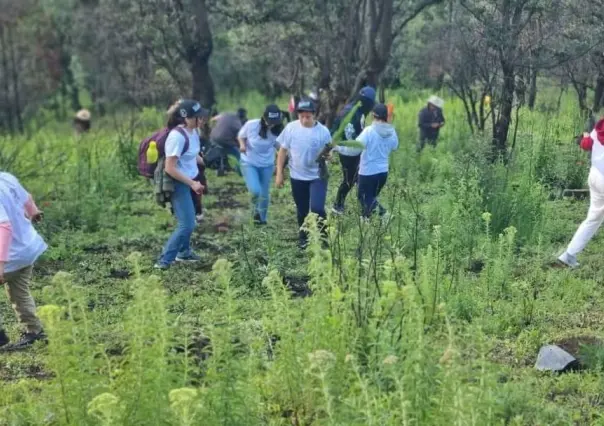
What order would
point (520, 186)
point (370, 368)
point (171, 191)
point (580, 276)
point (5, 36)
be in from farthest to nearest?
point (5, 36) < point (520, 186) < point (171, 191) < point (580, 276) < point (370, 368)

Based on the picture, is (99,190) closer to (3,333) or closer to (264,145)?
(264,145)

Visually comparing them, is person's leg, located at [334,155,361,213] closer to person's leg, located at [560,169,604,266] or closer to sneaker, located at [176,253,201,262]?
sneaker, located at [176,253,201,262]

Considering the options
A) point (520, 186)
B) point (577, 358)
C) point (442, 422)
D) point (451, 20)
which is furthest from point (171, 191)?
point (451, 20)

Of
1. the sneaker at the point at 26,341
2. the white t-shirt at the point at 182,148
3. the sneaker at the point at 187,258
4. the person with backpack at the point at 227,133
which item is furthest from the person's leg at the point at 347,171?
the person with backpack at the point at 227,133

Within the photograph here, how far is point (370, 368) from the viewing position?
4.29 m

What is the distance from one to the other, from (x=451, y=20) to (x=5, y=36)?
21876 mm

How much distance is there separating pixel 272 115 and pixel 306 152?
1.28 metres

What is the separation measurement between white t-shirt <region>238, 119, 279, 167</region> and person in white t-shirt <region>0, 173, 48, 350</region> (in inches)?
175

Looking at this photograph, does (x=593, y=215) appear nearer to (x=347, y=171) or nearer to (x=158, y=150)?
(x=347, y=171)

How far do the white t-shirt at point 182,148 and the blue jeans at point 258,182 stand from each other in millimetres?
1928

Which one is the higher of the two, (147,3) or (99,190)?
(147,3)

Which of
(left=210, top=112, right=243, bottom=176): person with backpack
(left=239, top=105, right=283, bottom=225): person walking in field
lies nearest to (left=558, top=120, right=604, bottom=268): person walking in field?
(left=239, top=105, right=283, bottom=225): person walking in field

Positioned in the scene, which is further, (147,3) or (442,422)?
(147,3)

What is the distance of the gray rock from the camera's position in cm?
578
